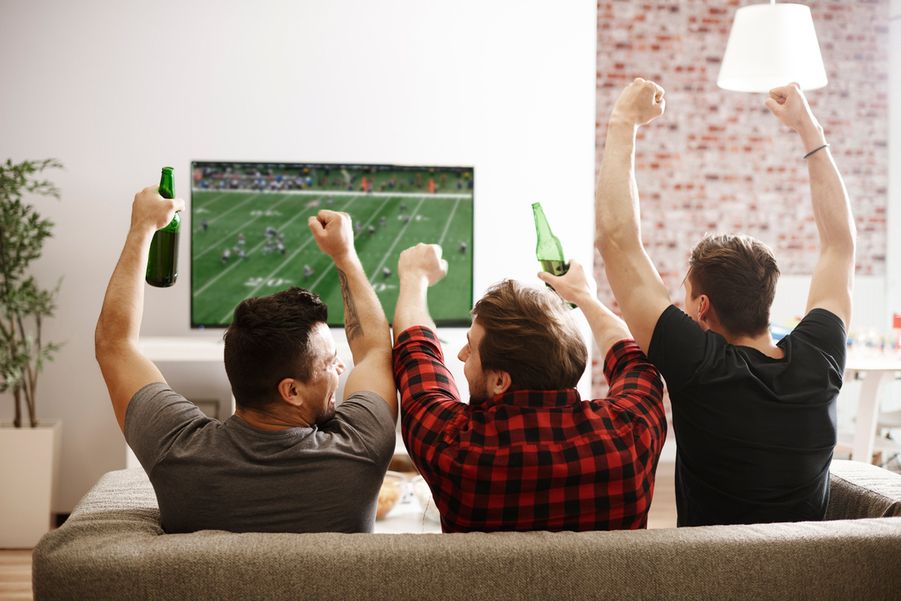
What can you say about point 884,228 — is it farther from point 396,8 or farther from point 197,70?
point 197,70

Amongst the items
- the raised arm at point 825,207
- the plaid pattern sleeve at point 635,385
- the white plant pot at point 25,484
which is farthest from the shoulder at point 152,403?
the white plant pot at point 25,484

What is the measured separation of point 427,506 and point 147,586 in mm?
1270

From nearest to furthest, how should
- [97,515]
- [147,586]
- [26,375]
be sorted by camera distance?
[147,586] → [97,515] → [26,375]

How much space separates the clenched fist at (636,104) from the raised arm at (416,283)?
0.42 m

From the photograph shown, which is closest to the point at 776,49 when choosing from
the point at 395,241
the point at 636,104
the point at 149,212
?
the point at 395,241

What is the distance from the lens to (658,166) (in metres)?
6.02

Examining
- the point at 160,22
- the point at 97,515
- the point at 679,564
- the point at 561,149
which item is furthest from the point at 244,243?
the point at 679,564

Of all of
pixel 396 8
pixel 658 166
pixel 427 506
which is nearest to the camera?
pixel 427 506

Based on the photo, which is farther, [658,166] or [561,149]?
[658,166]

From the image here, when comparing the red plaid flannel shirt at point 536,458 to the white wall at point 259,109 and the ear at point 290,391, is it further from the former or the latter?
the white wall at point 259,109

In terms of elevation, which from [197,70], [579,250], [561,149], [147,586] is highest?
[197,70]

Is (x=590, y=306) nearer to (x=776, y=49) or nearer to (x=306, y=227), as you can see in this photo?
(x=776, y=49)

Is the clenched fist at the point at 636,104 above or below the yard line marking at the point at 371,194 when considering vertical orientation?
below

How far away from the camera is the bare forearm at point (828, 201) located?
1751 mm
